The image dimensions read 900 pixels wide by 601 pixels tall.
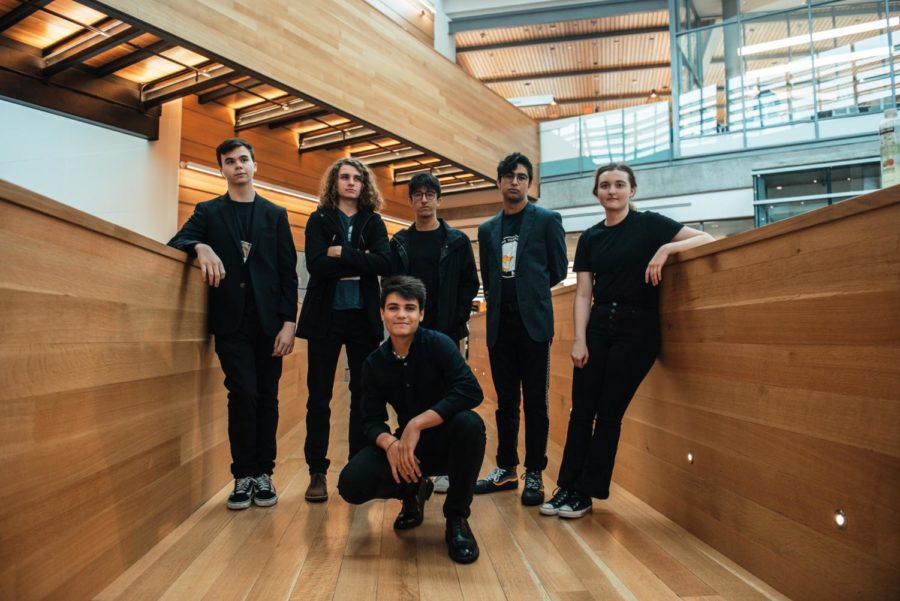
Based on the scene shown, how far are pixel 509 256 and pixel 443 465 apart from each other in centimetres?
99

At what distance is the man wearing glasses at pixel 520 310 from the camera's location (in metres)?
2.57

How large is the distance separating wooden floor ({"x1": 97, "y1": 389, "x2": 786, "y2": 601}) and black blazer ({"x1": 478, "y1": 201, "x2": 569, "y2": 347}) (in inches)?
27.9

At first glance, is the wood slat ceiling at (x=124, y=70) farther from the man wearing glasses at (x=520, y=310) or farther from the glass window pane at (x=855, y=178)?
the glass window pane at (x=855, y=178)

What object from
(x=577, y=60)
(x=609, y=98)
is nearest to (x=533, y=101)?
(x=577, y=60)

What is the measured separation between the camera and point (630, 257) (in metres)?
2.20

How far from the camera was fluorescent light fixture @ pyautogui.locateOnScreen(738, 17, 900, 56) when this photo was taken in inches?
336

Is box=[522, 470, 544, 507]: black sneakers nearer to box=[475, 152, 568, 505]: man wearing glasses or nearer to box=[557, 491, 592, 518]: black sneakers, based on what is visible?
box=[475, 152, 568, 505]: man wearing glasses

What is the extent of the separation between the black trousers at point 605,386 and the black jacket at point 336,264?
84 centimetres

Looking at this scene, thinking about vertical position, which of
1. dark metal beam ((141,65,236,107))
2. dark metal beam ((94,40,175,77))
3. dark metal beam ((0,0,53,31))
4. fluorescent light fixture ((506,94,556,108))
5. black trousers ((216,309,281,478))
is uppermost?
fluorescent light fixture ((506,94,556,108))

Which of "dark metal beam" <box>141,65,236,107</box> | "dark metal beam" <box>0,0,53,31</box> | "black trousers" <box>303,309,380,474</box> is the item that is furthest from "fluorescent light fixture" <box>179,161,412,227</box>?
"black trousers" <box>303,309,380,474</box>

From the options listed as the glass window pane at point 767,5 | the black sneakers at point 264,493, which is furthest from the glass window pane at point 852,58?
the black sneakers at point 264,493

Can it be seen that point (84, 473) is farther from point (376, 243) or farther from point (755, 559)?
point (755, 559)

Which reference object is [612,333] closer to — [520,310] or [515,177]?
[520,310]

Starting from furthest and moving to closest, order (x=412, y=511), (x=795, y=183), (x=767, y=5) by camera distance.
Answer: (x=767, y=5) < (x=795, y=183) < (x=412, y=511)
